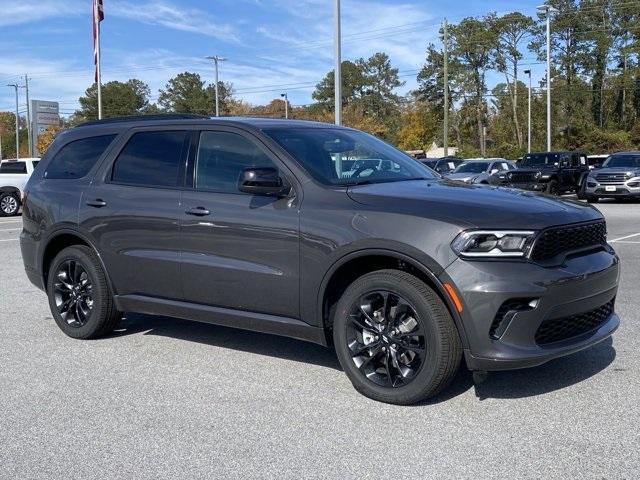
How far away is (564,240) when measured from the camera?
14.4 ft

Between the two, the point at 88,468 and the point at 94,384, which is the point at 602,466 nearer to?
the point at 88,468

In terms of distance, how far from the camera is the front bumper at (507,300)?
13.4ft

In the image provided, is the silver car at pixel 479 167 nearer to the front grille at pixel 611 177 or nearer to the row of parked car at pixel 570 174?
the row of parked car at pixel 570 174

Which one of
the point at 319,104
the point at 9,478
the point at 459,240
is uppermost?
the point at 319,104

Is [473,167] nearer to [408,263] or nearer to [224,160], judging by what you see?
[224,160]

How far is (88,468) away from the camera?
370 cm

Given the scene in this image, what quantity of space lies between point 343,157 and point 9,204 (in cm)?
2040

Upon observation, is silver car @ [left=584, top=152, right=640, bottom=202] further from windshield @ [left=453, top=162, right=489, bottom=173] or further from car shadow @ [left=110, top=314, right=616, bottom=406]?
car shadow @ [left=110, top=314, right=616, bottom=406]

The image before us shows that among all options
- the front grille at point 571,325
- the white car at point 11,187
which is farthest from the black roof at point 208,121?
the white car at point 11,187

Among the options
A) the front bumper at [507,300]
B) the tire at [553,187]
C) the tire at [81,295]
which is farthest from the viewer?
the tire at [553,187]

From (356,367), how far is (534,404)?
1.11 m

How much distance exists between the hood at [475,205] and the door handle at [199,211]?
3.68ft

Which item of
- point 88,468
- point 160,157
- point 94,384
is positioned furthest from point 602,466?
point 160,157

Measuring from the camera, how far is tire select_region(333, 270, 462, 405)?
428 centimetres
